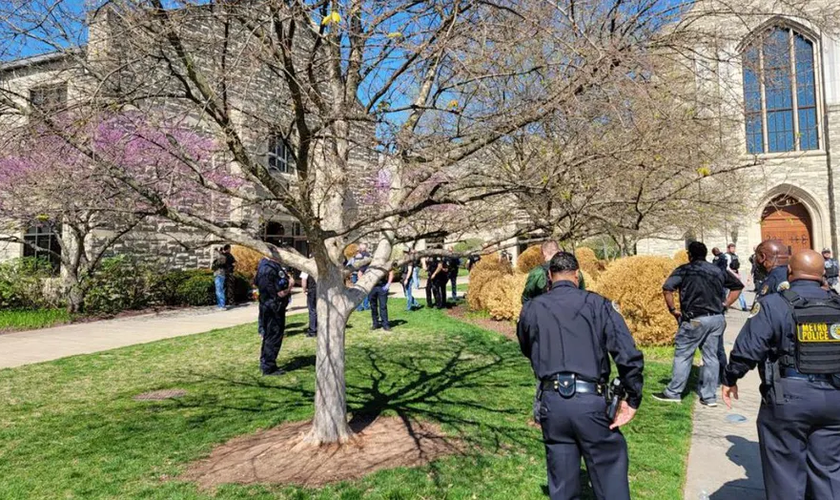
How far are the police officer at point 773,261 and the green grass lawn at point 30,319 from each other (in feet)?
44.5

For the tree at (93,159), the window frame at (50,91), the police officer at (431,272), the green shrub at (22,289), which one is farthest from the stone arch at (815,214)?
the green shrub at (22,289)

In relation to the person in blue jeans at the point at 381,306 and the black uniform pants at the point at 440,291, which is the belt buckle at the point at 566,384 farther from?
the black uniform pants at the point at 440,291

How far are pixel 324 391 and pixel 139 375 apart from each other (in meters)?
4.22

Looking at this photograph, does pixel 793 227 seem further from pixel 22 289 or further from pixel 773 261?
pixel 22 289

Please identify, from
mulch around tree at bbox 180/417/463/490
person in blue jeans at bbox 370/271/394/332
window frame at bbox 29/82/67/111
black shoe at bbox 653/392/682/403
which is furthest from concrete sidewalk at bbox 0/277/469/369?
black shoe at bbox 653/392/682/403

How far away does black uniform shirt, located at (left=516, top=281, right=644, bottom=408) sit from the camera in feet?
8.86

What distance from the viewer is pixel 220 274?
45.6 ft

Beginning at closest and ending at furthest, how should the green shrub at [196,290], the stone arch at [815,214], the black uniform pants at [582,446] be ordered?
1. the black uniform pants at [582,446]
2. the green shrub at [196,290]
3. the stone arch at [815,214]

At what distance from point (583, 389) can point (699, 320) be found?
11.5 feet

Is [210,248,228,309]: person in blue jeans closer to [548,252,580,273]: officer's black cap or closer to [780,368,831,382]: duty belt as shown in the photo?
[548,252,580,273]: officer's black cap

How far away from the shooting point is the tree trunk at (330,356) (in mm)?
4262

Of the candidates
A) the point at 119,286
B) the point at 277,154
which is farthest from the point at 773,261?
the point at 119,286

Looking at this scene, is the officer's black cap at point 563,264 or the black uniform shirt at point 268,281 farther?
the black uniform shirt at point 268,281

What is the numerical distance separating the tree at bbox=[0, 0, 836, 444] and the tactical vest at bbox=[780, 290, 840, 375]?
1.56 metres
